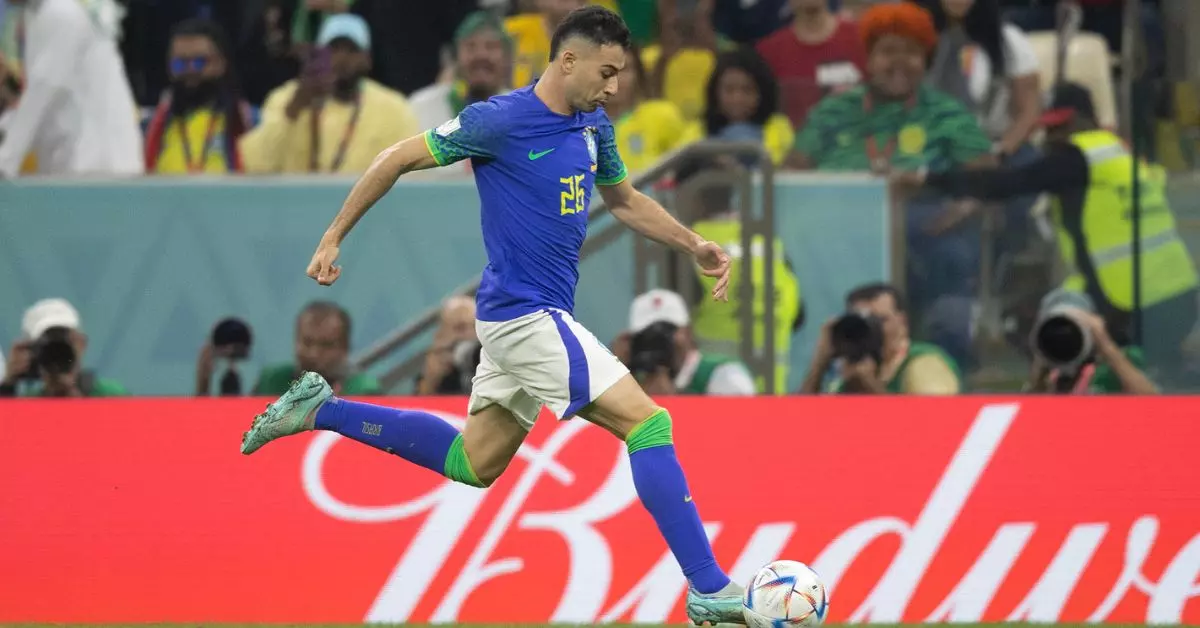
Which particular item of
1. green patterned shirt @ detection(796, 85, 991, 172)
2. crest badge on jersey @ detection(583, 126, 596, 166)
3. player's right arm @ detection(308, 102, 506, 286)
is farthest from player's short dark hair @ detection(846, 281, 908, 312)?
player's right arm @ detection(308, 102, 506, 286)

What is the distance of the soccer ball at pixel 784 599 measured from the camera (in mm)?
6672

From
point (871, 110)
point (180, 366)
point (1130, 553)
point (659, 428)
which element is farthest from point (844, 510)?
point (180, 366)

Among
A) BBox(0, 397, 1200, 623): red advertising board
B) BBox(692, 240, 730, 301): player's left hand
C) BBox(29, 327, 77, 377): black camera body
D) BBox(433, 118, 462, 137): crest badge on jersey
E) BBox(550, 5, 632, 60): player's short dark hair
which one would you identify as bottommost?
BBox(0, 397, 1200, 623): red advertising board

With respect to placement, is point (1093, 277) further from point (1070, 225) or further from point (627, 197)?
point (627, 197)

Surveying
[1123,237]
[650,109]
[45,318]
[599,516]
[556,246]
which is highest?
Result: [556,246]

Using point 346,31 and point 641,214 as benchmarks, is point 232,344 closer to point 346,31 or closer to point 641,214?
point 346,31

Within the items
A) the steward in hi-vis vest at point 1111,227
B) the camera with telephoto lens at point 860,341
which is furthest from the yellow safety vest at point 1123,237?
the camera with telephoto lens at point 860,341

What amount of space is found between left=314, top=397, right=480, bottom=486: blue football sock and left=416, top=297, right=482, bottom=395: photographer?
2.45 metres

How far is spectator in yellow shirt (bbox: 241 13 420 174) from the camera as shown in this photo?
1132 cm

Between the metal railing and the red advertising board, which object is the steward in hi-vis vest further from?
the red advertising board

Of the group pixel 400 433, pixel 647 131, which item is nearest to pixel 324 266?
pixel 400 433

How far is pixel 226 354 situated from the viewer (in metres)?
10.5

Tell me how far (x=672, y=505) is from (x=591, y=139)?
127cm

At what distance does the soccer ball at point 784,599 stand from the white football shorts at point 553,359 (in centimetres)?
82
